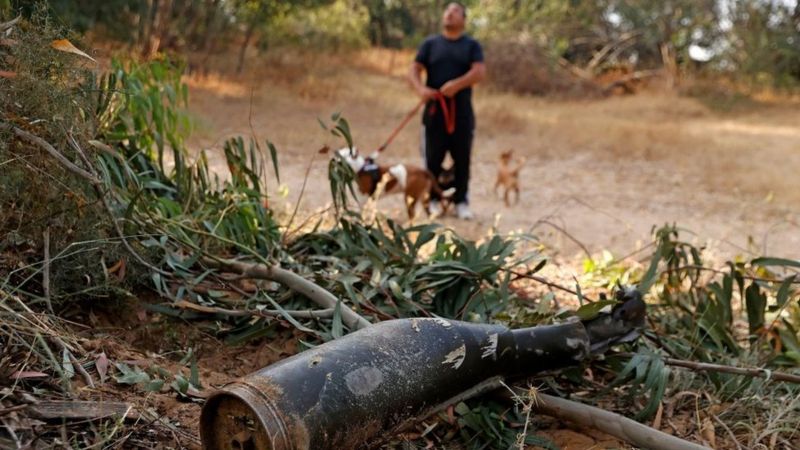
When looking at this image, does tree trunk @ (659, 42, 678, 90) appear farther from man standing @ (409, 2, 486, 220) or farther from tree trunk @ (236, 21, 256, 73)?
man standing @ (409, 2, 486, 220)

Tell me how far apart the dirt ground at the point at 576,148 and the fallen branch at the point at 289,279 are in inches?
116

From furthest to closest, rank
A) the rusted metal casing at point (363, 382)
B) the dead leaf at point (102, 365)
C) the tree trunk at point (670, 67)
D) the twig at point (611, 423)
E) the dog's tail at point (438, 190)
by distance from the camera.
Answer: the tree trunk at point (670, 67)
the dog's tail at point (438, 190)
the twig at point (611, 423)
the dead leaf at point (102, 365)
the rusted metal casing at point (363, 382)

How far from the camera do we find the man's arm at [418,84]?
710 cm

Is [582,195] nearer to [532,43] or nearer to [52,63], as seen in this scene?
Result: [52,63]

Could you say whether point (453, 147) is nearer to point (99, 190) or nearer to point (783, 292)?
point (783, 292)

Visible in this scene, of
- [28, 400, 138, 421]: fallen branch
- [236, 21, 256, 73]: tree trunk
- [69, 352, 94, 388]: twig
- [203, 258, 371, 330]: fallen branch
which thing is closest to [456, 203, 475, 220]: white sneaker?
[203, 258, 371, 330]: fallen branch

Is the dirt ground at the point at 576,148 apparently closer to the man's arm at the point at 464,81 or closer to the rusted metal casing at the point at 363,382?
the man's arm at the point at 464,81

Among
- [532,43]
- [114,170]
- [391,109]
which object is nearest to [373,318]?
[114,170]

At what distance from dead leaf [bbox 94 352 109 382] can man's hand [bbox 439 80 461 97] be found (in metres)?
4.89

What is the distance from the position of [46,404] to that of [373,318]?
124 cm

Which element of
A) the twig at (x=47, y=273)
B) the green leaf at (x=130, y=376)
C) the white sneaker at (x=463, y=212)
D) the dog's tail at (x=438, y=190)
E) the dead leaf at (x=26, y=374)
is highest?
the twig at (x=47, y=273)

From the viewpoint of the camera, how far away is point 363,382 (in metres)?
2.09

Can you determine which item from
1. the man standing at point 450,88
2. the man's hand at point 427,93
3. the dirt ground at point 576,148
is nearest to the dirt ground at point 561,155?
the dirt ground at point 576,148

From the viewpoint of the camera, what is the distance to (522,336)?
2643 mm
